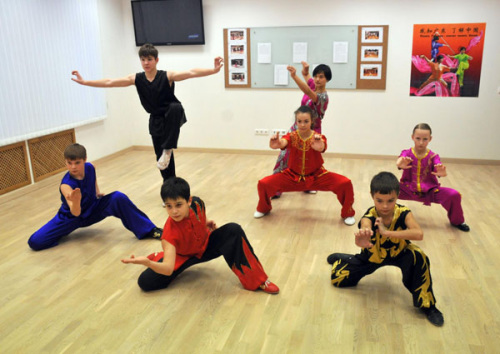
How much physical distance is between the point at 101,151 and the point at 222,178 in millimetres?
2074

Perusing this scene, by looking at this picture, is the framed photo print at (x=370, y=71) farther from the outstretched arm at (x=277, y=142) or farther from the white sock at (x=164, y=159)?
the white sock at (x=164, y=159)

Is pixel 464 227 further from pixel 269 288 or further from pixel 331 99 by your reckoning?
pixel 331 99

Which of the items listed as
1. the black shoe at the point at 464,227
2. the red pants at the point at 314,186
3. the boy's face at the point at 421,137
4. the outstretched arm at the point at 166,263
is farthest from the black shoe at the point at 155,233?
the black shoe at the point at 464,227

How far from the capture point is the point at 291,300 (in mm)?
2832

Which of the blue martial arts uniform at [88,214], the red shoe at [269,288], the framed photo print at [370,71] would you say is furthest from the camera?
the framed photo print at [370,71]

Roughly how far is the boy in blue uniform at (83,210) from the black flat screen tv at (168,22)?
346cm

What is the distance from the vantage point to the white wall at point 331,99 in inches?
234

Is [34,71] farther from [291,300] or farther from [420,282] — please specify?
[420,282]

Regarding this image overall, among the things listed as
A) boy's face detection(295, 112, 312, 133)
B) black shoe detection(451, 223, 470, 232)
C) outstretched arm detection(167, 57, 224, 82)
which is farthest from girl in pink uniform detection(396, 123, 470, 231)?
outstretched arm detection(167, 57, 224, 82)

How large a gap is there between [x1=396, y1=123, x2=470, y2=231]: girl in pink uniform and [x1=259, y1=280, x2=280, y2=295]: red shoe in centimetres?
169

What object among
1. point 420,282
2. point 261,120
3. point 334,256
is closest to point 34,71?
point 261,120

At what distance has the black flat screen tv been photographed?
21.3 feet

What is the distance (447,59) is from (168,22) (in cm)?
381

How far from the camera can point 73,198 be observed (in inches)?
133
